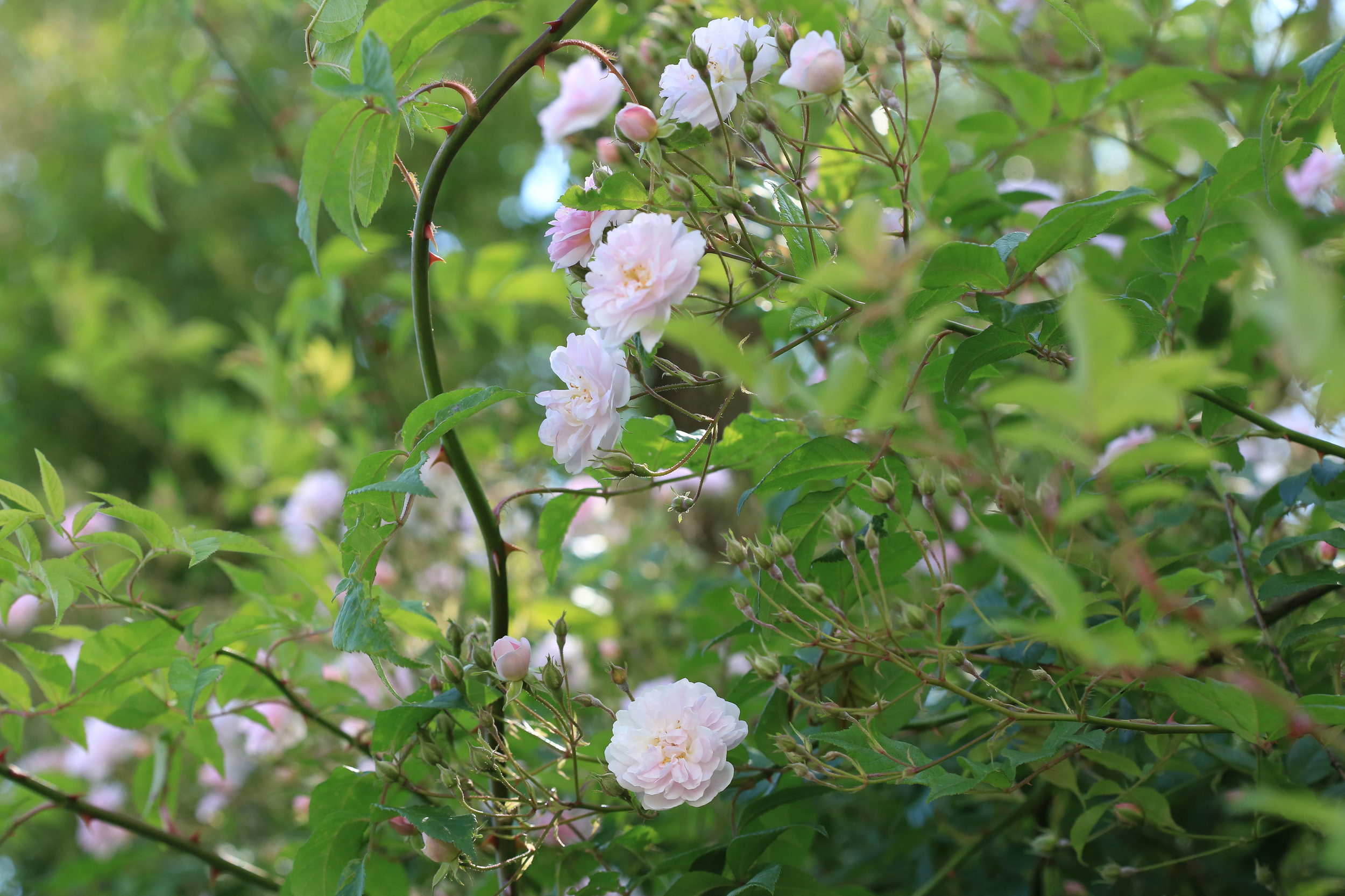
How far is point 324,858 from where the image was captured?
556mm

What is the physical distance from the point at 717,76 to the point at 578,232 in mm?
124

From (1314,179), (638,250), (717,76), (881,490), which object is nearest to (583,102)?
(717,76)

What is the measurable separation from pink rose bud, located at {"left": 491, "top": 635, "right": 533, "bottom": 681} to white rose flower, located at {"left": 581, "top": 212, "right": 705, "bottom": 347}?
19 cm

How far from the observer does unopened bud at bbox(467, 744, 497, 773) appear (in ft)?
1.73

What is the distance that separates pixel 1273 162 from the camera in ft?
1.76

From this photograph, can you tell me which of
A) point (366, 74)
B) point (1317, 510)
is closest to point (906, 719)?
point (1317, 510)

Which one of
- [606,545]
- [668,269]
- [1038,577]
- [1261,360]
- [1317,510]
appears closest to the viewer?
[1038,577]

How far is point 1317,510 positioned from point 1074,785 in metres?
0.31

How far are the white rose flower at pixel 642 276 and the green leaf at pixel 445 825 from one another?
30cm

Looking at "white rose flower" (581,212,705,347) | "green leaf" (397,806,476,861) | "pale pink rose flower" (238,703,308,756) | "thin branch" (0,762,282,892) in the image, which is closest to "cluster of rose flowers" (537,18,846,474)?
"white rose flower" (581,212,705,347)

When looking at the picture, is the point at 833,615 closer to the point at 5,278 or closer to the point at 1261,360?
the point at 1261,360

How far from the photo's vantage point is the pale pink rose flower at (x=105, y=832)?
4.36 ft

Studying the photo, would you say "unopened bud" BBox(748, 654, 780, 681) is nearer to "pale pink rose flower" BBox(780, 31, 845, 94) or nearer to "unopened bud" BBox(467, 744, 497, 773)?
"unopened bud" BBox(467, 744, 497, 773)

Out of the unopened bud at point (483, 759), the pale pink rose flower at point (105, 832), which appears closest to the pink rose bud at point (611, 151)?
the unopened bud at point (483, 759)
